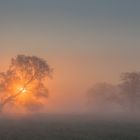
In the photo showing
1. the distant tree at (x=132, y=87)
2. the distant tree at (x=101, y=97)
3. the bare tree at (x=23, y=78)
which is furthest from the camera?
the distant tree at (x=101, y=97)

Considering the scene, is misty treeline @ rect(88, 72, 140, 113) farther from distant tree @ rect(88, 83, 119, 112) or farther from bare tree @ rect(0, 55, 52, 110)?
bare tree @ rect(0, 55, 52, 110)

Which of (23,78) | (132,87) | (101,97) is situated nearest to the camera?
(23,78)

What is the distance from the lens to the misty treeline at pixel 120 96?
344 feet

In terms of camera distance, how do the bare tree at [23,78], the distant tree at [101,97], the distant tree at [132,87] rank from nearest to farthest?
1. the bare tree at [23,78]
2. the distant tree at [132,87]
3. the distant tree at [101,97]

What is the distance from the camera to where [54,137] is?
29.5 m

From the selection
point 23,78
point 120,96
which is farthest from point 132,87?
point 23,78

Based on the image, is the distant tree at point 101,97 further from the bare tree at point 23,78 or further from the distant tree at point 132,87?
the bare tree at point 23,78

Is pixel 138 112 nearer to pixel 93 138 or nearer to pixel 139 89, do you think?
pixel 139 89

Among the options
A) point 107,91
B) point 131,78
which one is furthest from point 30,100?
point 107,91

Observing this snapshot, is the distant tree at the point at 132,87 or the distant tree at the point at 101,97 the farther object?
the distant tree at the point at 101,97

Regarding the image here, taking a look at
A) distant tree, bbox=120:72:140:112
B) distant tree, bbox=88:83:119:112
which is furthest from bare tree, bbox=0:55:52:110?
distant tree, bbox=88:83:119:112

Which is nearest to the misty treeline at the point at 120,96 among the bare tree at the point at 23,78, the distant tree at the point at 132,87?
the distant tree at the point at 132,87

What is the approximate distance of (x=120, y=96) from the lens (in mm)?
117438

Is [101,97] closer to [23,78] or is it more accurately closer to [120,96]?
[120,96]
